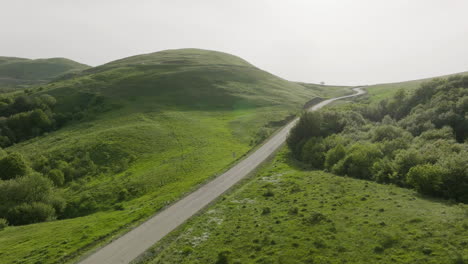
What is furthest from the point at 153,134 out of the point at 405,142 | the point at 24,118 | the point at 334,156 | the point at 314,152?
the point at 405,142

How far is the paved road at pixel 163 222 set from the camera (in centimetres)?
2536

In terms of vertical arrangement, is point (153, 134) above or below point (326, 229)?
above

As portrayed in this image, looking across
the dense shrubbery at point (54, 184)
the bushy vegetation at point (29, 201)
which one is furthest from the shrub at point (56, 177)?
the bushy vegetation at point (29, 201)

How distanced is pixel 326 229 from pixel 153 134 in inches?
2344

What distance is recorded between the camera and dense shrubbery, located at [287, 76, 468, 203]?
2953cm

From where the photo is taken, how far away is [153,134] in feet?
246

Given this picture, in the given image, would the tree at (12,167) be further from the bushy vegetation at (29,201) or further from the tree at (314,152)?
the tree at (314,152)

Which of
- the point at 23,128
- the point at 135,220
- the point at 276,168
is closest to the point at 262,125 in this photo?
the point at 276,168

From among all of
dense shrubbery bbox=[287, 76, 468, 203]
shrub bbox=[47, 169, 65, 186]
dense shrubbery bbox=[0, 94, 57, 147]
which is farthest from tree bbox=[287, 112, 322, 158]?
dense shrubbery bbox=[0, 94, 57, 147]

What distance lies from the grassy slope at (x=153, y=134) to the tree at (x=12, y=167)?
28.5ft

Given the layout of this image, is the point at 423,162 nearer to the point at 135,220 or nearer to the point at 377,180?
the point at 377,180

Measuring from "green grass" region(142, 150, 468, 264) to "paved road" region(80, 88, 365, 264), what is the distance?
1.85 m

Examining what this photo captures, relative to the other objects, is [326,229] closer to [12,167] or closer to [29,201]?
[29,201]

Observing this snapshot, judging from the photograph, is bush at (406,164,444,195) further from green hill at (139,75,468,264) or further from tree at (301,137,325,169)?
tree at (301,137,325,169)
